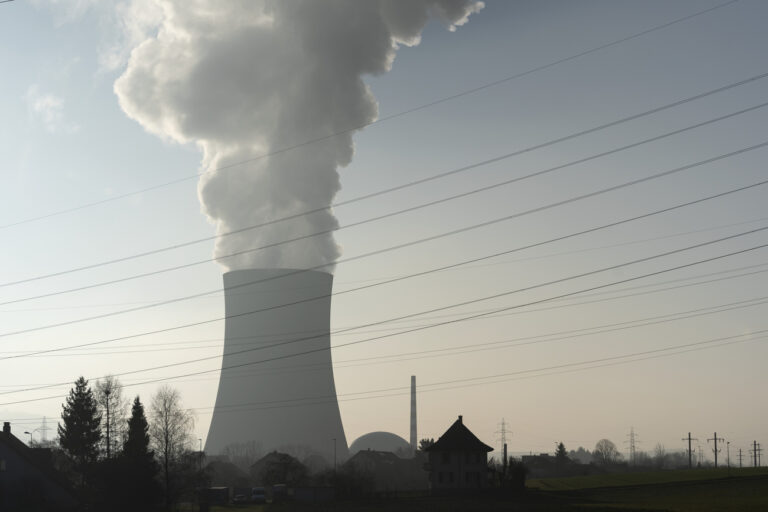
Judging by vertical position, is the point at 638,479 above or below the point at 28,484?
below

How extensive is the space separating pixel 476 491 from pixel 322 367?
19.3 m

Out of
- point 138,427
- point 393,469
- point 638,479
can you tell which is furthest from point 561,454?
point 138,427

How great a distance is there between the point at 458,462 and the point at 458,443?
1362 mm

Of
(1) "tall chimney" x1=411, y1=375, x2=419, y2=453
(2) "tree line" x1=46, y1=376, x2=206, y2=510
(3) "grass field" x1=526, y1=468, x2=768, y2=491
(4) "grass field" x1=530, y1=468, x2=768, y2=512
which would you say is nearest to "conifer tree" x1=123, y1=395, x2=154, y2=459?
(2) "tree line" x1=46, y1=376, x2=206, y2=510

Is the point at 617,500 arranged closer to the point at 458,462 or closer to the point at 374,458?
the point at 458,462

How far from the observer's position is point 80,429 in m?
61.5

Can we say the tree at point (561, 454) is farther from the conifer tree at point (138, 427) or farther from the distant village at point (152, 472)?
the conifer tree at point (138, 427)

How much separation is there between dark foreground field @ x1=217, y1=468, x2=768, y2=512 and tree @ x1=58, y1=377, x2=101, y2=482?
15969 mm

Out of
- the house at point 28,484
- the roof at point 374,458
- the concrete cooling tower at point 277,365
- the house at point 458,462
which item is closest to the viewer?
the house at point 28,484

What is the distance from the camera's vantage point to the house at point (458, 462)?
63.2 metres

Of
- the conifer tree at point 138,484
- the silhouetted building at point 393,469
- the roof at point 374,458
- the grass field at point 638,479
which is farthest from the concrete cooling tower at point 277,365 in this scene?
the roof at point 374,458

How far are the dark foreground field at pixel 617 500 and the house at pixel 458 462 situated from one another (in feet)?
20.2

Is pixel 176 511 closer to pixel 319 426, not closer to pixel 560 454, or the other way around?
pixel 319 426

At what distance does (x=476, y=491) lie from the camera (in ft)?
180
